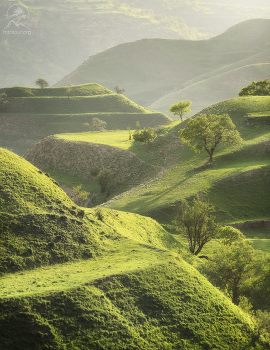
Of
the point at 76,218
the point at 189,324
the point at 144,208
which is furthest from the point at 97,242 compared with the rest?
the point at 144,208

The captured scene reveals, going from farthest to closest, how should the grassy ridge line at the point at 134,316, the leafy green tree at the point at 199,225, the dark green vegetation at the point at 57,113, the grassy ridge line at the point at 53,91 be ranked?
the grassy ridge line at the point at 53,91, the dark green vegetation at the point at 57,113, the leafy green tree at the point at 199,225, the grassy ridge line at the point at 134,316

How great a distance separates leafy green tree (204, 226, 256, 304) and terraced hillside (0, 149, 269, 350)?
4.23 metres

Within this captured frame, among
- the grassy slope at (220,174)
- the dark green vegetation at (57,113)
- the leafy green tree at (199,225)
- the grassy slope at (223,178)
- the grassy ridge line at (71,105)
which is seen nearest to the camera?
the leafy green tree at (199,225)

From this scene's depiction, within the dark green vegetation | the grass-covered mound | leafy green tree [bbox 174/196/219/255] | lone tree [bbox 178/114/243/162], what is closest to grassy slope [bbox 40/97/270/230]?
lone tree [bbox 178/114/243/162]

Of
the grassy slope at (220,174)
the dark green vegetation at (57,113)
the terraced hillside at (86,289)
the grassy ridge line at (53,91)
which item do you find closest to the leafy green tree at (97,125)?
the dark green vegetation at (57,113)

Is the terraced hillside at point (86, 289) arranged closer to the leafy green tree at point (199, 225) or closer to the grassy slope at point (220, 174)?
the leafy green tree at point (199, 225)

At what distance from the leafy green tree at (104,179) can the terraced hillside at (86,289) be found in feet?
134

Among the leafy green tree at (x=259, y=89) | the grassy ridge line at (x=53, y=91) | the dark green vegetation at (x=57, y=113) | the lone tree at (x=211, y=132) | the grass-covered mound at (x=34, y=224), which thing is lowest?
the grass-covered mound at (x=34, y=224)

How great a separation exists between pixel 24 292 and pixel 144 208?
3365 cm

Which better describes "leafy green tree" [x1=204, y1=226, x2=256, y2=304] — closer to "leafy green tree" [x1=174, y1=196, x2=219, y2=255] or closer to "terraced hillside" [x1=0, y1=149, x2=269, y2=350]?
"terraced hillside" [x1=0, y1=149, x2=269, y2=350]

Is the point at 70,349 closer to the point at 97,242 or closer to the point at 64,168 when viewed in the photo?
the point at 97,242

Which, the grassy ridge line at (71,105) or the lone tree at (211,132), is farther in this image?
the grassy ridge line at (71,105)

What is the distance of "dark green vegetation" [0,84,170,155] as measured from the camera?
448 ft

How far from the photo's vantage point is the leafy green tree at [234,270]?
26516 millimetres
